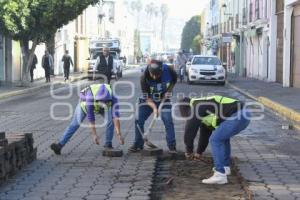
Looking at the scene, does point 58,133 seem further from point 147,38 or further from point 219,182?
point 147,38

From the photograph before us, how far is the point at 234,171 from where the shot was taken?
8266 millimetres

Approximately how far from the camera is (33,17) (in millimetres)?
28609

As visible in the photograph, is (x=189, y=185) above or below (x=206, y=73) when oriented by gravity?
below

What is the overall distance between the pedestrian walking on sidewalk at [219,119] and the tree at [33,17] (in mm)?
21360

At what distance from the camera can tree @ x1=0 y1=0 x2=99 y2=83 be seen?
27.8 metres

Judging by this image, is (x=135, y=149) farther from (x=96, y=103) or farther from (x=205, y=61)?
(x=205, y=61)

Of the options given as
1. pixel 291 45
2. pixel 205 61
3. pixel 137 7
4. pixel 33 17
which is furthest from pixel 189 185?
pixel 137 7

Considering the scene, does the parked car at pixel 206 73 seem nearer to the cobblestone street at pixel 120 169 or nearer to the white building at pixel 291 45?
the white building at pixel 291 45

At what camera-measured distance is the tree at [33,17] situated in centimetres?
2781

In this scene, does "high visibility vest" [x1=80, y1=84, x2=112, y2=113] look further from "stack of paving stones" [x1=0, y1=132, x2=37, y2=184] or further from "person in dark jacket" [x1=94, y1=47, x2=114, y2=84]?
"person in dark jacket" [x1=94, y1=47, x2=114, y2=84]

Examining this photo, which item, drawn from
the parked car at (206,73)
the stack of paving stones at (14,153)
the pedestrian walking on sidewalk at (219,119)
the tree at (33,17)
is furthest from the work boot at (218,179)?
the parked car at (206,73)

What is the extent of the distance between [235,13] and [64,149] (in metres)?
42.3

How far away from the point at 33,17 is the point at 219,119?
22.4 m

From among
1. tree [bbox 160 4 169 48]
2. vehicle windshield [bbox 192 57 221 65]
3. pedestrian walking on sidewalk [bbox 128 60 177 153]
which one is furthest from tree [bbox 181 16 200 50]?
pedestrian walking on sidewalk [bbox 128 60 177 153]
